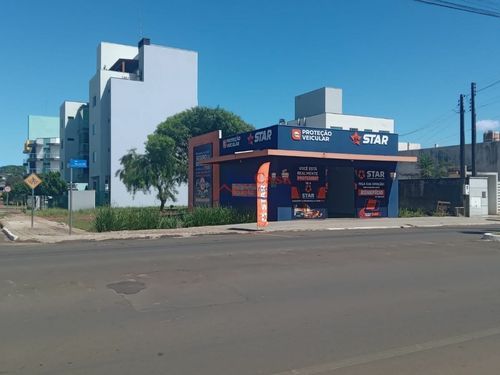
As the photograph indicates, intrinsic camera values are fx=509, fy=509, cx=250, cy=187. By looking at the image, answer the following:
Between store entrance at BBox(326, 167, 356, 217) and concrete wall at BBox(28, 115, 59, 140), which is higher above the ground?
concrete wall at BBox(28, 115, 59, 140)

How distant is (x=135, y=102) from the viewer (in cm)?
6494

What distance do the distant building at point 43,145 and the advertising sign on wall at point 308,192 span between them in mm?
89090

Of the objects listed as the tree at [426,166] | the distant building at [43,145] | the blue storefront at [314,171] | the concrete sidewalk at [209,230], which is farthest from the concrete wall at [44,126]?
the concrete sidewalk at [209,230]

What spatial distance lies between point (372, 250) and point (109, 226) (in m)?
13.2

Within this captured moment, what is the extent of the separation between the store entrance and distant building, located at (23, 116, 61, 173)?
87005 millimetres

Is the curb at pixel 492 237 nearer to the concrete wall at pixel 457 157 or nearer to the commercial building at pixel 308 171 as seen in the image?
the commercial building at pixel 308 171

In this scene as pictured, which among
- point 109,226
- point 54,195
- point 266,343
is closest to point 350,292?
point 266,343

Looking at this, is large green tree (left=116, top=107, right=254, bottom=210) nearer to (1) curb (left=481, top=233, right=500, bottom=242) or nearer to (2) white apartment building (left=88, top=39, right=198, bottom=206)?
(2) white apartment building (left=88, top=39, right=198, bottom=206)

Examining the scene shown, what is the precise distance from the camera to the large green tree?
5084cm

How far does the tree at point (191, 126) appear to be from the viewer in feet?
170

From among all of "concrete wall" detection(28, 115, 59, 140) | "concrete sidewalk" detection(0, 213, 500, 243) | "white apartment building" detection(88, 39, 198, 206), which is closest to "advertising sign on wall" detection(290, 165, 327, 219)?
"concrete sidewalk" detection(0, 213, 500, 243)

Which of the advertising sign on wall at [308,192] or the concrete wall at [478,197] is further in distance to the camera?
the concrete wall at [478,197]

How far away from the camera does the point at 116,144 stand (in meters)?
63.6

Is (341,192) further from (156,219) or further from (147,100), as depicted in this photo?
(147,100)
